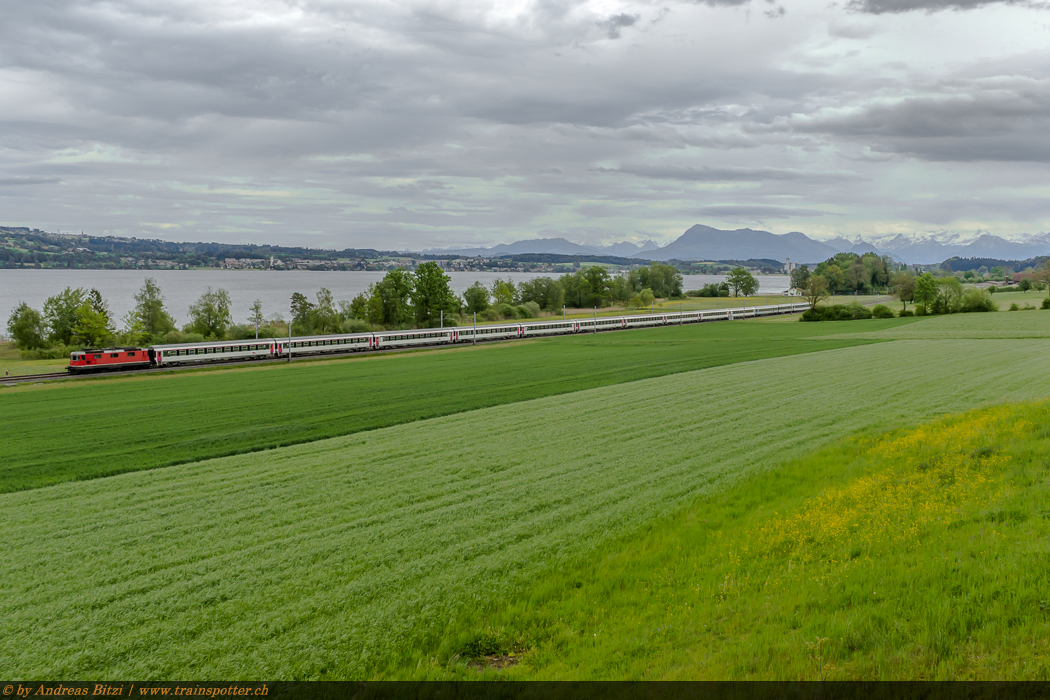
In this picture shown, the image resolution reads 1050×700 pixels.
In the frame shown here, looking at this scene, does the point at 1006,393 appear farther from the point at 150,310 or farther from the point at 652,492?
the point at 150,310

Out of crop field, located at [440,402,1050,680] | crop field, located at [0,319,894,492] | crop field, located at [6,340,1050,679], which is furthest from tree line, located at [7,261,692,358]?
crop field, located at [440,402,1050,680]

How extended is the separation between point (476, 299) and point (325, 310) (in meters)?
31.6

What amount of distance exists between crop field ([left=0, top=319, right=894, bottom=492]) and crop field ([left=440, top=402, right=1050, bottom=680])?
1305cm

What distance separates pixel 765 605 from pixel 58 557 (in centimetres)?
1068

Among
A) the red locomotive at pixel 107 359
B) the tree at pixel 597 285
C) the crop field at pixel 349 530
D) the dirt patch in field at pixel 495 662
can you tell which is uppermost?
the tree at pixel 597 285

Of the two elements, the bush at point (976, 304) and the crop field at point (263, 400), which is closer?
the crop field at point (263, 400)

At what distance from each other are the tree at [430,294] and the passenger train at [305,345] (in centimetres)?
2554

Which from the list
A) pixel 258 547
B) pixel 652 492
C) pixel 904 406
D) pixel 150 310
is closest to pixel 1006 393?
pixel 904 406

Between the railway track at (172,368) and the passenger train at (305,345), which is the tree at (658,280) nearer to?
the passenger train at (305,345)

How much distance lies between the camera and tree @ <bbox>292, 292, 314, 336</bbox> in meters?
93.8

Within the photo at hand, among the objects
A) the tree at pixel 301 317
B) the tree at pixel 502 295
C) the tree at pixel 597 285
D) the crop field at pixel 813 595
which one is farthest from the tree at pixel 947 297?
the crop field at pixel 813 595

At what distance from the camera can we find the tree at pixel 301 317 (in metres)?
93.8

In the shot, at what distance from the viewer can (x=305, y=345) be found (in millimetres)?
57781

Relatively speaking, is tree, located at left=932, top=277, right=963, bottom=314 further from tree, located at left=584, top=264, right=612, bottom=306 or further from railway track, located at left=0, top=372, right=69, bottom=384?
railway track, located at left=0, top=372, right=69, bottom=384
